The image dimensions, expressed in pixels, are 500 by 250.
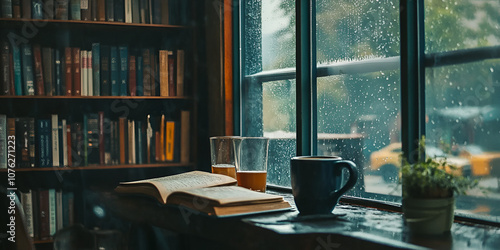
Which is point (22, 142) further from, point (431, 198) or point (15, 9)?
point (431, 198)

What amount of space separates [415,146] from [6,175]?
179 cm

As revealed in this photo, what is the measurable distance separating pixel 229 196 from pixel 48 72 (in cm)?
138

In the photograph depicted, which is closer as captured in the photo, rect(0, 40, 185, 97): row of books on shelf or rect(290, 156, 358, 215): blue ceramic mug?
rect(290, 156, 358, 215): blue ceramic mug

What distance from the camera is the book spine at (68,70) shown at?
234 cm

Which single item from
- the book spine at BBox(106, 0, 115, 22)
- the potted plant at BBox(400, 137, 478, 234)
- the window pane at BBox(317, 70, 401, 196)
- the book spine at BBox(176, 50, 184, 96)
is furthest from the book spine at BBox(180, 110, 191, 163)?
the potted plant at BBox(400, 137, 478, 234)

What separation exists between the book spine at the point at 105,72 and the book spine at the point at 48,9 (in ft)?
0.86

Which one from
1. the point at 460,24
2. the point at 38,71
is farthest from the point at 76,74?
the point at 460,24

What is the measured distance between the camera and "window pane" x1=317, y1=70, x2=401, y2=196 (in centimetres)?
151

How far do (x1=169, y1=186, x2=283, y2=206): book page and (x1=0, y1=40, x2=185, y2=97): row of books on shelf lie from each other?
3.59 feet

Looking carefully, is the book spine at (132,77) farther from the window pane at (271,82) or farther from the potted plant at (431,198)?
the potted plant at (431,198)

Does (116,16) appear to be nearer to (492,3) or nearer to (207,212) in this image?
(207,212)

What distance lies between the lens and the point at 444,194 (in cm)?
107

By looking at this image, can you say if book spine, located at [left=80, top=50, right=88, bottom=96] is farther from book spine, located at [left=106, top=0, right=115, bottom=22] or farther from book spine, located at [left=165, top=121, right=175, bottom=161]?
book spine, located at [left=165, top=121, right=175, bottom=161]

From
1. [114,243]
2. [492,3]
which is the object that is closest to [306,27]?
[492,3]
